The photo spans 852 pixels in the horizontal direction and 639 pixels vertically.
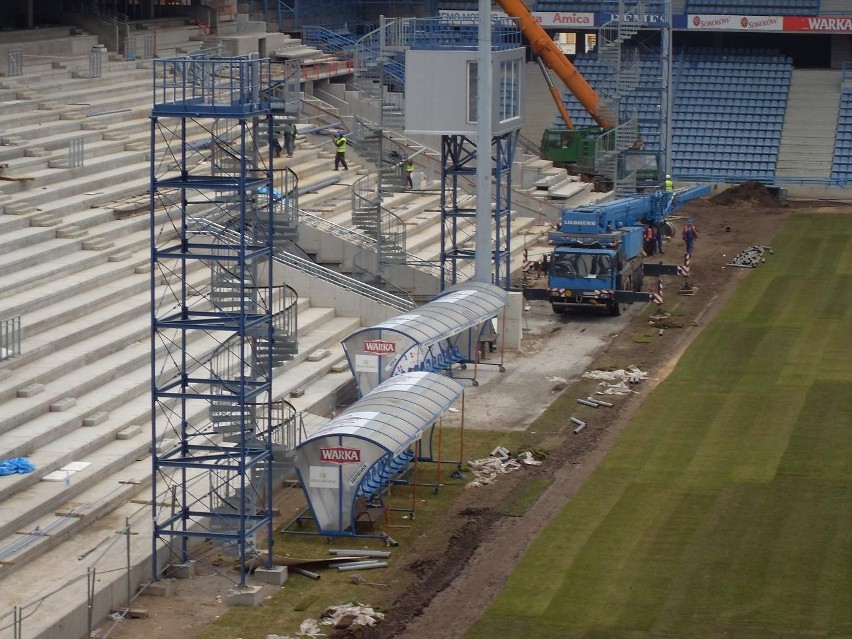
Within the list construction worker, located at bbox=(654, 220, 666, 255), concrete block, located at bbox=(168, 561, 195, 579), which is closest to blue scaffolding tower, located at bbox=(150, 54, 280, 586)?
concrete block, located at bbox=(168, 561, 195, 579)

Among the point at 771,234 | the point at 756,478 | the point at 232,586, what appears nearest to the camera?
the point at 232,586

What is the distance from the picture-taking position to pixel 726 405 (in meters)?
37.8

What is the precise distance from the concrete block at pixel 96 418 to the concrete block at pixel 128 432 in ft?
1.56

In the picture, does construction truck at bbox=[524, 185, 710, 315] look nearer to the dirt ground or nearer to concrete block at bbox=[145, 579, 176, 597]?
the dirt ground

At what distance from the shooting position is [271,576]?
87.9 feet

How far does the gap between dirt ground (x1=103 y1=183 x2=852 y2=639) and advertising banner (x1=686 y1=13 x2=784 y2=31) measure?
12.6 metres

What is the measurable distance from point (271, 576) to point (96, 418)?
667 centimetres

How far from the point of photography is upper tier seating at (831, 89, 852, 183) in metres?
69.4

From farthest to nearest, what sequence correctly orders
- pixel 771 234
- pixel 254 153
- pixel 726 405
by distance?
pixel 771 234
pixel 726 405
pixel 254 153

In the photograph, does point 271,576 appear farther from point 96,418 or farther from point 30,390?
point 30,390

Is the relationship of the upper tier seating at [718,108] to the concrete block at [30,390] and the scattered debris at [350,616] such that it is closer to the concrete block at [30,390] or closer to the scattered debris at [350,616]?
the concrete block at [30,390]

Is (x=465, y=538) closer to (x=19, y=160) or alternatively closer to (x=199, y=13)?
(x=19, y=160)

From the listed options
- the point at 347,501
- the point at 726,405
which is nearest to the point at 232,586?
the point at 347,501

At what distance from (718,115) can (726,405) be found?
38.1 metres
